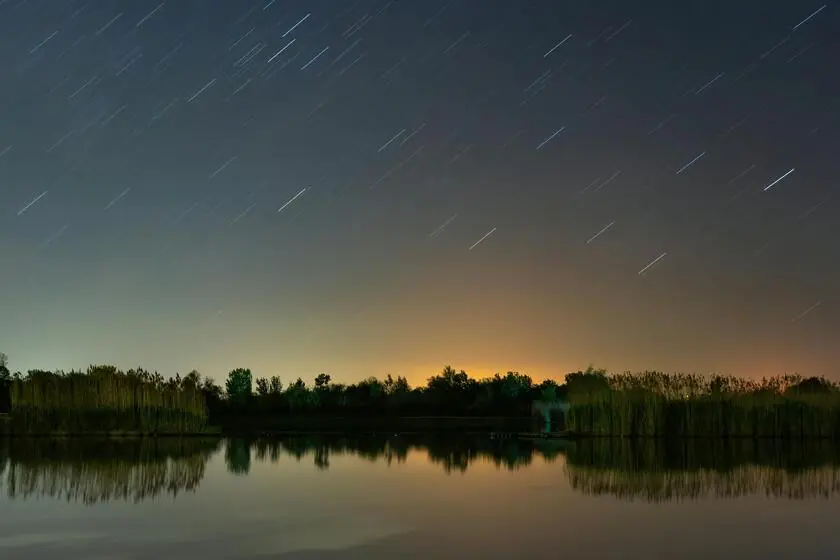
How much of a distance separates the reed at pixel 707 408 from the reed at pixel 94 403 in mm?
14510

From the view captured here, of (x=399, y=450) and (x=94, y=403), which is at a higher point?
(x=94, y=403)

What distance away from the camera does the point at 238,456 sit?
22.8 metres

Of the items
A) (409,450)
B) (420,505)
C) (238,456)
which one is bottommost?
(409,450)

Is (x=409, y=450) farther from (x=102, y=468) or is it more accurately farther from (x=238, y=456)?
(x=102, y=468)

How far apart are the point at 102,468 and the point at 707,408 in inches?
743

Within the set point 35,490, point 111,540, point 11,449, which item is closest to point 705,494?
point 111,540

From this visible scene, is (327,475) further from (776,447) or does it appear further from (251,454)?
(776,447)

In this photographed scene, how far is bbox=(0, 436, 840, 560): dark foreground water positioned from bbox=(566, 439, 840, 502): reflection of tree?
0.21ft

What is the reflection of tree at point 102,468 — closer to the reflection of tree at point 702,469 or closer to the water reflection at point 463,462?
the water reflection at point 463,462

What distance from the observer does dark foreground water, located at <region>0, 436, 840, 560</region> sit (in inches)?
364

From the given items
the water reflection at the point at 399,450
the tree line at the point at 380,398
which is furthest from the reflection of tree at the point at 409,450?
the tree line at the point at 380,398

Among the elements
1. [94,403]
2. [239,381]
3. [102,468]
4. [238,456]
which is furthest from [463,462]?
[239,381]

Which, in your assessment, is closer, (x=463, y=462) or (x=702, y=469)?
(x=702, y=469)

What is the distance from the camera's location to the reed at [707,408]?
2841cm
